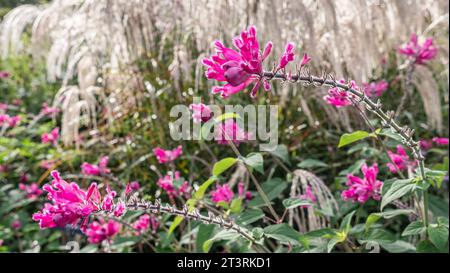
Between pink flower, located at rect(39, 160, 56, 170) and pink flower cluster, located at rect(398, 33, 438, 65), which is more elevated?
pink flower cluster, located at rect(398, 33, 438, 65)

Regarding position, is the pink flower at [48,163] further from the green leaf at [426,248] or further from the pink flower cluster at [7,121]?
the green leaf at [426,248]

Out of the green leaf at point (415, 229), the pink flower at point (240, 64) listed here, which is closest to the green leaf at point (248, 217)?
the green leaf at point (415, 229)

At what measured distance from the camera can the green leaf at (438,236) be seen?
3.79 ft

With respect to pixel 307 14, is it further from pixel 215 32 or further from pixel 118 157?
pixel 118 157

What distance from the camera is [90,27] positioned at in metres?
2.42

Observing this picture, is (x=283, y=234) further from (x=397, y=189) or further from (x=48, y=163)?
(x=48, y=163)

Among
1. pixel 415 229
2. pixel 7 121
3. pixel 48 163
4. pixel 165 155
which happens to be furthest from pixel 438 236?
pixel 7 121

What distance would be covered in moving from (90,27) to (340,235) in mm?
1678

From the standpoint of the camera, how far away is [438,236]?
3.85 feet

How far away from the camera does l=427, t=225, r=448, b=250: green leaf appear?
3.79 feet

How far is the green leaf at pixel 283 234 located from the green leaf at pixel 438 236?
31cm

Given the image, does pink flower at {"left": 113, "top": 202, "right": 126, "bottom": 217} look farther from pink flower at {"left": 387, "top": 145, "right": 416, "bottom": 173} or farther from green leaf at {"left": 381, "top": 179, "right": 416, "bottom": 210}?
pink flower at {"left": 387, "top": 145, "right": 416, "bottom": 173}

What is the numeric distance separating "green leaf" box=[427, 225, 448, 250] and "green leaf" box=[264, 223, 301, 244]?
12.1 inches

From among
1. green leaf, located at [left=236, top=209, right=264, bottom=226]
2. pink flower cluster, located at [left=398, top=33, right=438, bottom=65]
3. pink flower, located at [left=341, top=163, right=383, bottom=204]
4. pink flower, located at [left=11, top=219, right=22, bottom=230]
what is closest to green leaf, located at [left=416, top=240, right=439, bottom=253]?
pink flower, located at [left=341, top=163, right=383, bottom=204]
